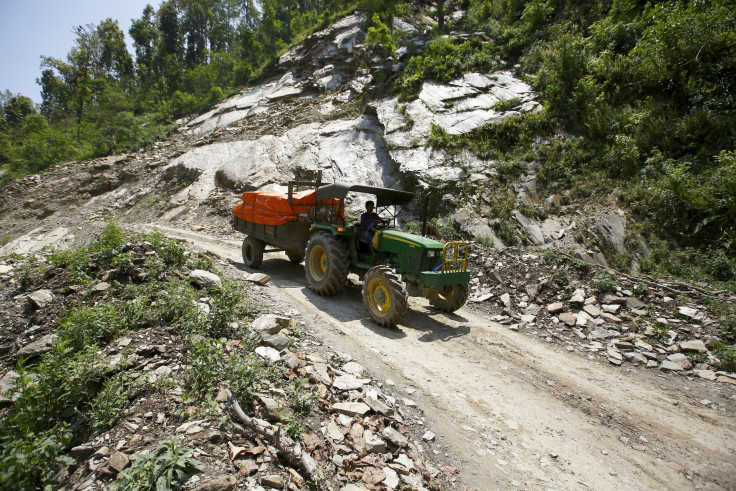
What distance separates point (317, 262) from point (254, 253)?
240 cm

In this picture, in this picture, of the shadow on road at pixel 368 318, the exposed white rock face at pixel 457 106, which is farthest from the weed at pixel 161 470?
the exposed white rock face at pixel 457 106

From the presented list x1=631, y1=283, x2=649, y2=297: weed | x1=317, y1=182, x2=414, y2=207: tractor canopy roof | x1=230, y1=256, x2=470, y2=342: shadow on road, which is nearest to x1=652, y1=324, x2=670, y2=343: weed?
x1=631, y1=283, x2=649, y2=297: weed

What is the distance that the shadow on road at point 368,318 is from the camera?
20.3 feet

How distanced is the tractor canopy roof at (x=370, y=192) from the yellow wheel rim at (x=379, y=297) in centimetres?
201

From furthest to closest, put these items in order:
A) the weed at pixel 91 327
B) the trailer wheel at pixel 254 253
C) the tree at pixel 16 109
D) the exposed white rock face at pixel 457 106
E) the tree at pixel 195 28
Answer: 1. the tree at pixel 195 28
2. the tree at pixel 16 109
3. the exposed white rock face at pixel 457 106
4. the trailer wheel at pixel 254 253
5. the weed at pixel 91 327

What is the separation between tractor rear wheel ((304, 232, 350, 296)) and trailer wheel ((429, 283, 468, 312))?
189cm

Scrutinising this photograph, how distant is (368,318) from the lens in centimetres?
666

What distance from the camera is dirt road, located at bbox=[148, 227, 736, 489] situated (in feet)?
10.9

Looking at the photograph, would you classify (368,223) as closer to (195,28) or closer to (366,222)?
(366,222)

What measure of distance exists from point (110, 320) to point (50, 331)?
5.27ft

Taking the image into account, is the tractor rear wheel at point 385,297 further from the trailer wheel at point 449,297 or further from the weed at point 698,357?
the weed at point 698,357

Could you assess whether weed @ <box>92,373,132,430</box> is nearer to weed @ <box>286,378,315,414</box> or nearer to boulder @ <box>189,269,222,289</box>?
weed @ <box>286,378,315,414</box>

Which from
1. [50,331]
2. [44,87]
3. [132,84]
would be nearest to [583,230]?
[50,331]

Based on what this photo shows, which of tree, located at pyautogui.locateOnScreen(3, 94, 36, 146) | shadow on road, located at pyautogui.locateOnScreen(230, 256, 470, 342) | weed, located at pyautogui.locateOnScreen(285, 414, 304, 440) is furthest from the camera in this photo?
tree, located at pyautogui.locateOnScreen(3, 94, 36, 146)
